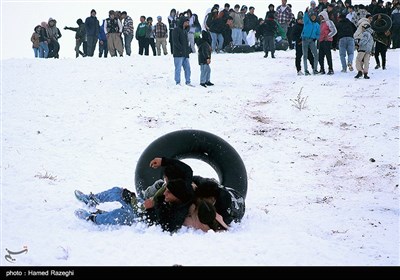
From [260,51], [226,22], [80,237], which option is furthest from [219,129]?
[260,51]

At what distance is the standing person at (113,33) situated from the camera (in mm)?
19359

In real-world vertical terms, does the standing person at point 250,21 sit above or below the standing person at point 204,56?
above

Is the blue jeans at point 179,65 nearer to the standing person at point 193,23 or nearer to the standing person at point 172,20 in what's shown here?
the standing person at point 193,23

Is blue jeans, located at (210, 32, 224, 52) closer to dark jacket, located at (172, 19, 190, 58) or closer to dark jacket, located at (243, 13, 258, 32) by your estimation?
dark jacket, located at (243, 13, 258, 32)

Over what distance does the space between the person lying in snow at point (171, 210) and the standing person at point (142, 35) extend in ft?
52.7

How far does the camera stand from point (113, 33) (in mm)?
19562

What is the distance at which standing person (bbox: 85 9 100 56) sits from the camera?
1891 centimetres

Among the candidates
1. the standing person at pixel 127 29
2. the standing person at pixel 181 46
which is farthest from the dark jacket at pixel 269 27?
the standing person at pixel 127 29

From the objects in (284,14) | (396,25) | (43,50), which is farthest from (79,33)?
(396,25)

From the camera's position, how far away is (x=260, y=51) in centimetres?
2270

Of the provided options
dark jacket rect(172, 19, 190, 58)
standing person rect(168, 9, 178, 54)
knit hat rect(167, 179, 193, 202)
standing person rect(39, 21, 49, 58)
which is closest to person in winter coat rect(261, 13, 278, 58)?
standing person rect(168, 9, 178, 54)

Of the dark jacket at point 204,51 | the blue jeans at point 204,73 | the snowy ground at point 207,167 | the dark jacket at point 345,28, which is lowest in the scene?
the snowy ground at point 207,167


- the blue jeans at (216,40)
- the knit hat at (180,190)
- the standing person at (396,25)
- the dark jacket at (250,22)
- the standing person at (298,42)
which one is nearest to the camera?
the knit hat at (180,190)

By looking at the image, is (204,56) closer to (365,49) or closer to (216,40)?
(365,49)
